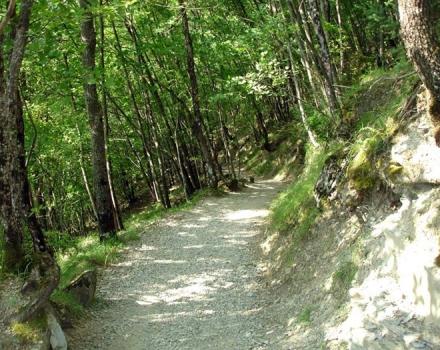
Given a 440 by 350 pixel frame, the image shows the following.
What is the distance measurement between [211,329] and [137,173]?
26626 millimetres

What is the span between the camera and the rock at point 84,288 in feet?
29.0

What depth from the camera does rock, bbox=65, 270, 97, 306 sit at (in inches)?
348

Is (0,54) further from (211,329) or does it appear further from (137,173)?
(137,173)

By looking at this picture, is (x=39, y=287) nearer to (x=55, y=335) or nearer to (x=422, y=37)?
(x=55, y=335)

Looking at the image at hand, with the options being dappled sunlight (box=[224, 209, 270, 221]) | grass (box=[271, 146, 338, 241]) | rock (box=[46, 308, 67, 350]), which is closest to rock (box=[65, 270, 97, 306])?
rock (box=[46, 308, 67, 350])

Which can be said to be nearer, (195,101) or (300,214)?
(300,214)

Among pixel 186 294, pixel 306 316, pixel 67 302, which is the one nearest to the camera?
pixel 306 316

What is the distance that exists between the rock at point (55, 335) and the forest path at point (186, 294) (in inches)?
23.2

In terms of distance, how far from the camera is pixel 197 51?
19266 mm

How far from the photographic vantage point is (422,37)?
4895mm

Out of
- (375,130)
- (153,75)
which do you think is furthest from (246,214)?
(153,75)

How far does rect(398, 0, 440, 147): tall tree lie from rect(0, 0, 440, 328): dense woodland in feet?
0.04

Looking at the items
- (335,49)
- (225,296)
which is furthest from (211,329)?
(335,49)

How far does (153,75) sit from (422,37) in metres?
16.8
